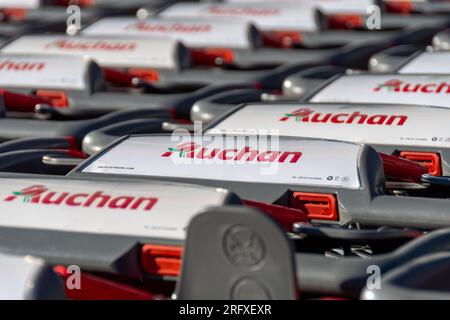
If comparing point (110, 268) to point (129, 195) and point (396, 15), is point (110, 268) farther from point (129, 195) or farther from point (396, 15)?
point (396, 15)

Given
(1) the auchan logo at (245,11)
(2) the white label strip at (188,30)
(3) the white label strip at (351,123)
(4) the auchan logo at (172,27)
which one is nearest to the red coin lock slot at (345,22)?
(1) the auchan logo at (245,11)

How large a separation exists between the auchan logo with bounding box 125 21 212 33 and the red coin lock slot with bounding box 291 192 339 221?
3552 mm

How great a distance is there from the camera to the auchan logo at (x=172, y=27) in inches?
273

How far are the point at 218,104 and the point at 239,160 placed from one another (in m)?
1.43

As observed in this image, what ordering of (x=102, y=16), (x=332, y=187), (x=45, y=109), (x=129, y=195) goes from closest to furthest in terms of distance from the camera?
1. (x=129, y=195)
2. (x=332, y=187)
3. (x=45, y=109)
4. (x=102, y=16)

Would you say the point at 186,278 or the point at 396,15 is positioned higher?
the point at 186,278

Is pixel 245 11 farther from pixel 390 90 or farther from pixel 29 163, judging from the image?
pixel 29 163

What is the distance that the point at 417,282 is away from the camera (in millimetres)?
2586

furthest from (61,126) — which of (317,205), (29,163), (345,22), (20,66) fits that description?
(345,22)

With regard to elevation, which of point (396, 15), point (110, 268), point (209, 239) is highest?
point (209, 239)

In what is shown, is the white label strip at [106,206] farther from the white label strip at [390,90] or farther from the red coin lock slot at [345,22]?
the red coin lock slot at [345,22]

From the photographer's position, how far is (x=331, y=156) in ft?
11.7
